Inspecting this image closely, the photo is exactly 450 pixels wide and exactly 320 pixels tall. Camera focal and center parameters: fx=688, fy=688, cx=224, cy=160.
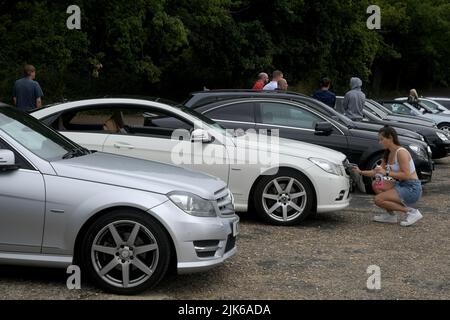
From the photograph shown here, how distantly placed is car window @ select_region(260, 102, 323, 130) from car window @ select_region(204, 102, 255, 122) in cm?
20

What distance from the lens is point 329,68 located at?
38250mm

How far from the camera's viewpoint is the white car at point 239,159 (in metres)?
8.34

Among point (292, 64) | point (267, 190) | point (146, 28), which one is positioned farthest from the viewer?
point (292, 64)

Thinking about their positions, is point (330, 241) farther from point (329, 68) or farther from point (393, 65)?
point (393, 65)

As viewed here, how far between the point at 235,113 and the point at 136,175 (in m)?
5.05

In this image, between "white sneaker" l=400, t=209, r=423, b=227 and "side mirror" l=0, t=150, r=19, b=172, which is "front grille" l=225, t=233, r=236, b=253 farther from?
"white sneaker" l=400, t=209, r=423, b=227

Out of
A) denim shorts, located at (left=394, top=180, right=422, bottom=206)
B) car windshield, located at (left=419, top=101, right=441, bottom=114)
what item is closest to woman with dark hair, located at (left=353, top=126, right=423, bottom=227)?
denim shorts, located at (left=394, top=180, right=422, bottom=206)

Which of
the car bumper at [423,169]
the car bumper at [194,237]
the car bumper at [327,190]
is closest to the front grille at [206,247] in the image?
the car bumper at [194,237]

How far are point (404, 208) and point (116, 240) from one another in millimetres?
4608

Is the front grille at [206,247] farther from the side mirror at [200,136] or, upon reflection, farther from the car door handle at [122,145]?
the car door handle at [122,145]

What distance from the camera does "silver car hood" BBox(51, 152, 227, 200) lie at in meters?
5.48

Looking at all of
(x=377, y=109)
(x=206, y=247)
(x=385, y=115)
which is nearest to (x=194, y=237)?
(x=206, y=247)

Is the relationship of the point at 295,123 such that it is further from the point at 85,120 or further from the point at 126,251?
the point at 126,251
